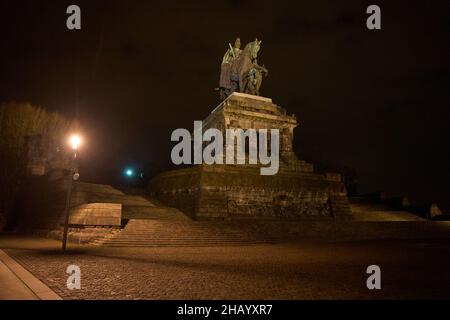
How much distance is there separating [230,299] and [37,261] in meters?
6.95

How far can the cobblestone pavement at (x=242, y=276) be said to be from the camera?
6.28 m

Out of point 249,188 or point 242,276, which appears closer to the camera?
point 242,276

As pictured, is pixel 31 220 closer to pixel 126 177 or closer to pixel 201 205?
A: pixel 201 205

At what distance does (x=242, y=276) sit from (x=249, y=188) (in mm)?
16076

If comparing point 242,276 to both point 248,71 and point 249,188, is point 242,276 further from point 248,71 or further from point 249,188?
point 248,71

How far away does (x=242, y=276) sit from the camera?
8.10 metres

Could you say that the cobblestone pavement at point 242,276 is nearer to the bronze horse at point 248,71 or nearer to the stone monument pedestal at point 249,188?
the stone monument pedestal at point 249,188

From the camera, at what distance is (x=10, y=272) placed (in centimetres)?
820

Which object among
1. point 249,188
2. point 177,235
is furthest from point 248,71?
point 177,235

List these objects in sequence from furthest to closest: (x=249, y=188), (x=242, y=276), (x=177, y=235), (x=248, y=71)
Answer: (x=248, y=71)
(x=249, y=188)
(x=177, y=235)
(x=242, y=276)

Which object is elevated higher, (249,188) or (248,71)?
(248,71)

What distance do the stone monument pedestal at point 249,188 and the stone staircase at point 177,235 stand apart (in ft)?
11.5

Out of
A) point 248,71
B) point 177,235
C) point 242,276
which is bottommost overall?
point 177,235
